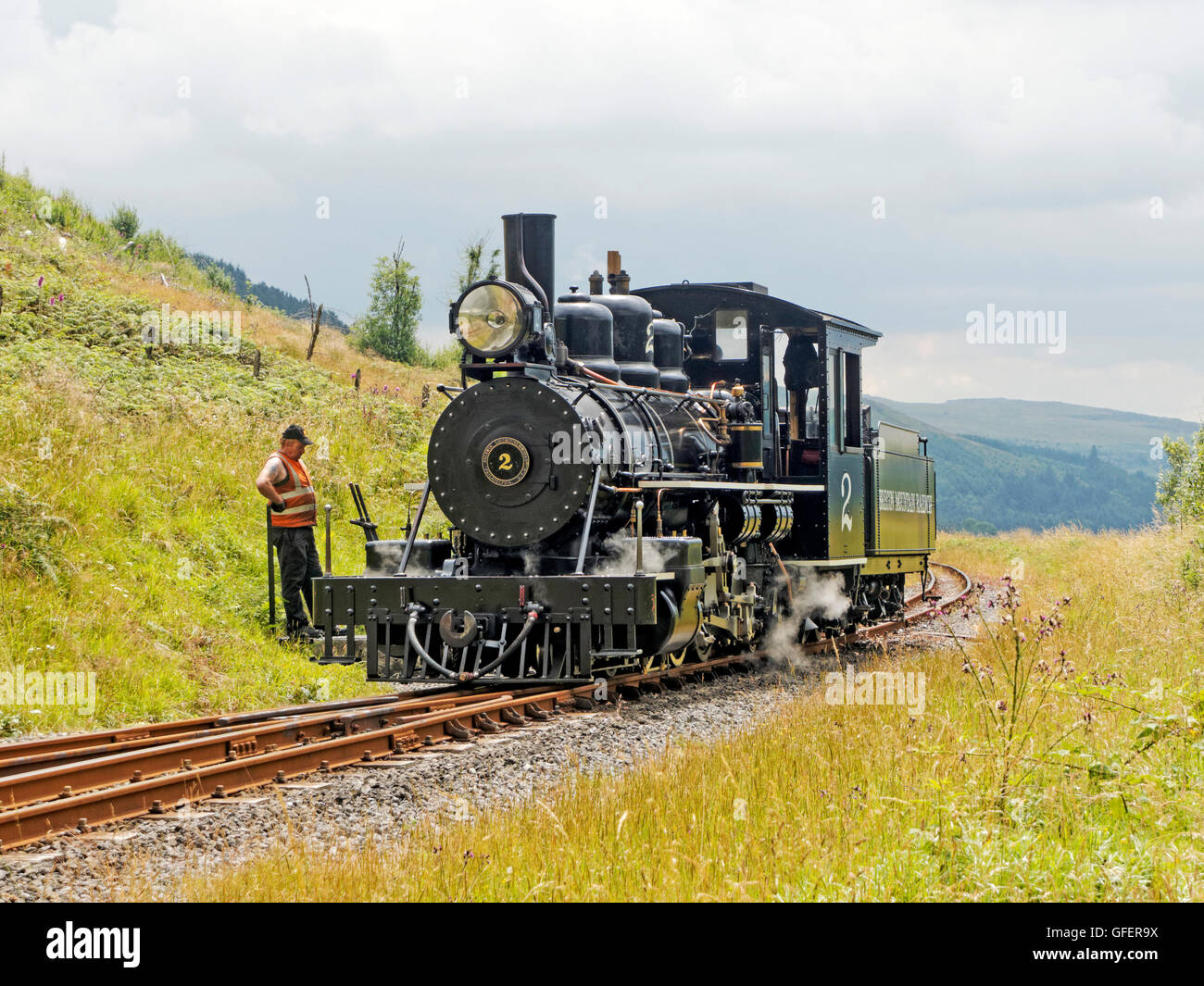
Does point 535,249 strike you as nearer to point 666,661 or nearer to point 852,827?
point 666,661

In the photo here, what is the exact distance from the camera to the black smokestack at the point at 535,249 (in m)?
10.1

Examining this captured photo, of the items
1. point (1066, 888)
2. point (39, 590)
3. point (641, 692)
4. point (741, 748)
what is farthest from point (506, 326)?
point (1066, 888)

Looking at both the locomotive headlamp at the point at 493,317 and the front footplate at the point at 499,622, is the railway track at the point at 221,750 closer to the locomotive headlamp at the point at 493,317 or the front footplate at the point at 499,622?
the front footplate at the point at 499,622

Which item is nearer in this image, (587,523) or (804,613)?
(587,523)

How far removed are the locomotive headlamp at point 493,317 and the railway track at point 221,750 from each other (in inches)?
109

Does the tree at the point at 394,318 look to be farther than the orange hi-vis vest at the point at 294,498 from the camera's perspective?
Yes

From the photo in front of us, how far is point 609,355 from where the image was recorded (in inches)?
435

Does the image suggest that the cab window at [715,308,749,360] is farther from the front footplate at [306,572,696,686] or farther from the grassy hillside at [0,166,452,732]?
the grassy hillside at [0,166,452,732]

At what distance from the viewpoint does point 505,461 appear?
9.80 meters

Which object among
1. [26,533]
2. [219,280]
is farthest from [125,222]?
[26,533]

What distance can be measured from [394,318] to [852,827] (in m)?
29.5

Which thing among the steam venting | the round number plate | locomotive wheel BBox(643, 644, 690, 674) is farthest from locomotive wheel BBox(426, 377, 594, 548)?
the steam venting

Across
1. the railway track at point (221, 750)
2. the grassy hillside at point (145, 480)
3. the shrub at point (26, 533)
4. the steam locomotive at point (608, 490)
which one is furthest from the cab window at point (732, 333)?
the shrub at point (26, 533)

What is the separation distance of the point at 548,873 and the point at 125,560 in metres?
8.96
